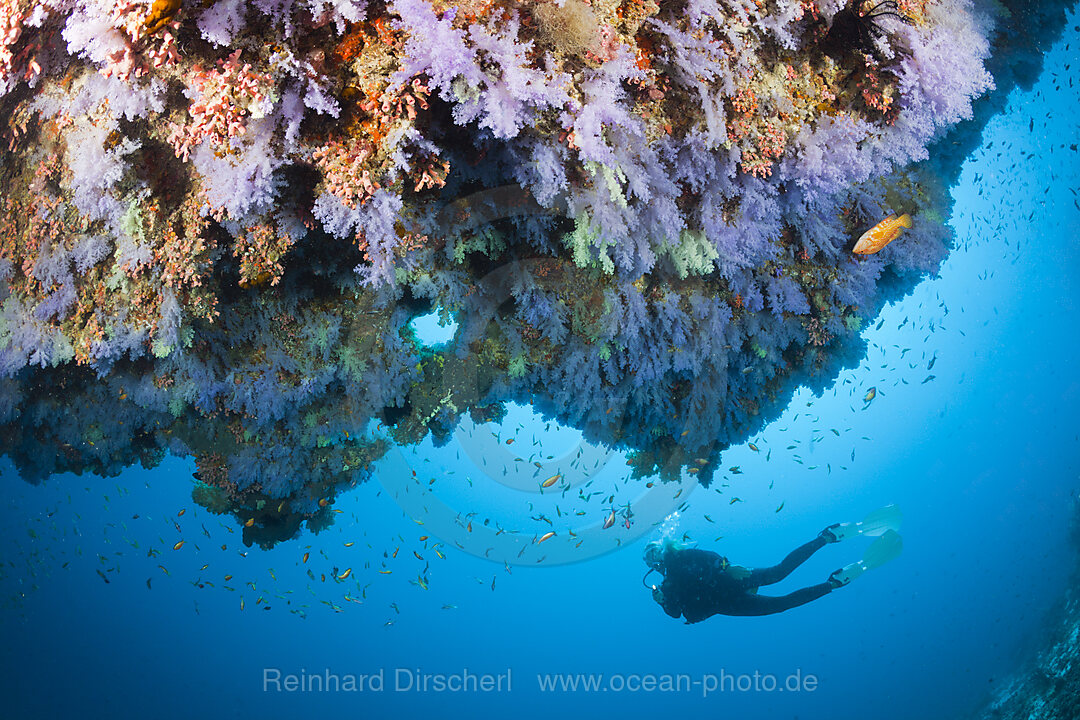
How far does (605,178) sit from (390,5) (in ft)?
4.13

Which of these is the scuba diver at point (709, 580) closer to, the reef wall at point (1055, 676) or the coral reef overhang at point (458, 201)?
the coral reef overhang at point (458, 201)

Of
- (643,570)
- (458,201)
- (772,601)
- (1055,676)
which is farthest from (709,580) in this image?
(643,570)

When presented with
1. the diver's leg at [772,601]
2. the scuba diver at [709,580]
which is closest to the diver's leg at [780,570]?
the scuba diver at [709,580]

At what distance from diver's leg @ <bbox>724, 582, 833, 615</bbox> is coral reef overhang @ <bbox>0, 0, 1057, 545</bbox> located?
4.59 m

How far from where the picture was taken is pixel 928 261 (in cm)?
420

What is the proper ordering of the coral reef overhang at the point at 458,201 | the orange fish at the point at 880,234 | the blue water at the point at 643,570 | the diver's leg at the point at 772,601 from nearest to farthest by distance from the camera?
the coral reef overhang at the point at 458,201 < the orange fish at the point at 880,234 < the diver's leg at the point at 772,601 < the blue water at the point at 643,570

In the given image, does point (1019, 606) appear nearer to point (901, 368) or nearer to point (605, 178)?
point (901, 368)

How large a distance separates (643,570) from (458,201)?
39.2 meters

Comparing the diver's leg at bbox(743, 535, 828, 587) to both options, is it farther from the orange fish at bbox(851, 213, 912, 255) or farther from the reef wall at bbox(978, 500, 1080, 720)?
the reef wall at bbox(978, 500, 1080, 720)

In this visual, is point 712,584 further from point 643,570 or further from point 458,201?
point 643,570

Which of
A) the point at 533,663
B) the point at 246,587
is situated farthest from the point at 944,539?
the point at 246,587

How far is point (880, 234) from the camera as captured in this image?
3721 mm

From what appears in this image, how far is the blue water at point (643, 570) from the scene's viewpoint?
19053 millimetres

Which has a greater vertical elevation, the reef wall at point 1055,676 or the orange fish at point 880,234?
the orange fish at point 880,234
